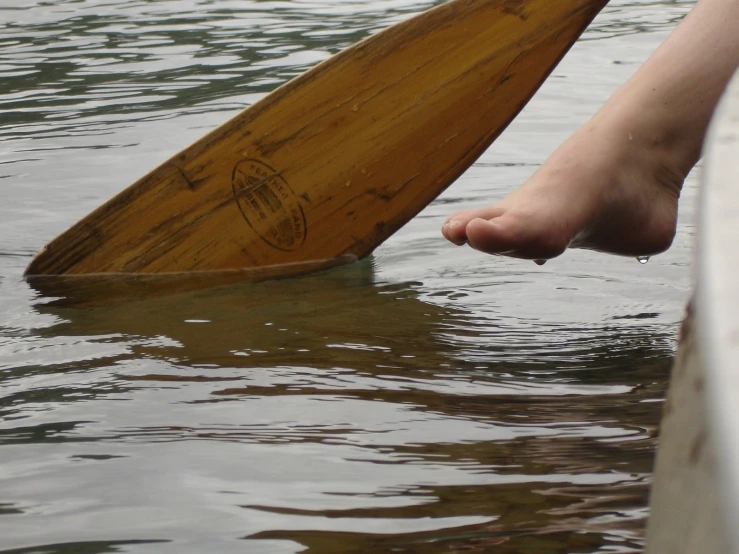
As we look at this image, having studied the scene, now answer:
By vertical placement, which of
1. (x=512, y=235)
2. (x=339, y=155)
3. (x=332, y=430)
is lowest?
(x=332, y=430)

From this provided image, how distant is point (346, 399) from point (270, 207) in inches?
44.0

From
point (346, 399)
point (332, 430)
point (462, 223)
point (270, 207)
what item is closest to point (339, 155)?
point (270, 207)

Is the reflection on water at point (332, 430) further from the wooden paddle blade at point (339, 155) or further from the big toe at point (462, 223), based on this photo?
the wooden paddle blade at point (339, 155)

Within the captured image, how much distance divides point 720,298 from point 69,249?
2.25 metres

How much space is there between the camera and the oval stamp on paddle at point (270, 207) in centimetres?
247

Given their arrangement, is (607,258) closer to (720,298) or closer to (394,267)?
(394,267)

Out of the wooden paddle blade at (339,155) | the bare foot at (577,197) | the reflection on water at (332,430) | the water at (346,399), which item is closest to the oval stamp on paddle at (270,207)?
the wooden paddle blade at (339,155)

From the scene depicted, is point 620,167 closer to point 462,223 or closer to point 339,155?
point 462,223

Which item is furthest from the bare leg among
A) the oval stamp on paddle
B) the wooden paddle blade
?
the oval stamp on paddle

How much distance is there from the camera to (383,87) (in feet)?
7.87

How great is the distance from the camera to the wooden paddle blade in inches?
92.5

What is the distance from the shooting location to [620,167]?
1.62m

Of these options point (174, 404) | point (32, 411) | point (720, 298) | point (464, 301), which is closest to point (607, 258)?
point (464, 301)

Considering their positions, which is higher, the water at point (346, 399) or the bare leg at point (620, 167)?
the bare leg at point (620, 167)
